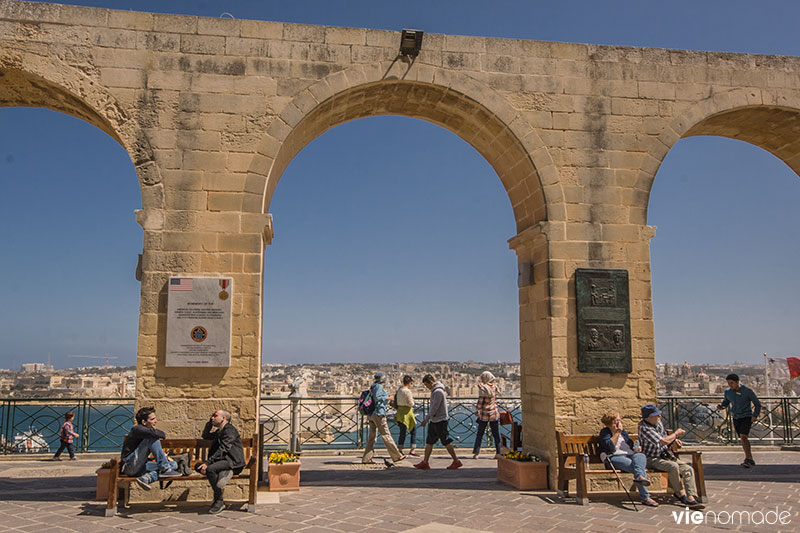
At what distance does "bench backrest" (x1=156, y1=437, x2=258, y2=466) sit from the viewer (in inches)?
229

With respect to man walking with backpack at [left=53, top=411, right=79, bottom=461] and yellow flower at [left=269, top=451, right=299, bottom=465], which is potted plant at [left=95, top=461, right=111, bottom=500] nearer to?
yellow flower at [left=269, top=451, right=299, bottom=465]

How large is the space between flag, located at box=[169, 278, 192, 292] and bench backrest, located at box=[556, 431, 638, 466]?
4.20 meters

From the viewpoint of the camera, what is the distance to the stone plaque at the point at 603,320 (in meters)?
6.78

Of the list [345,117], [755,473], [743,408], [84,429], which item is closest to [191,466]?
[345,117]

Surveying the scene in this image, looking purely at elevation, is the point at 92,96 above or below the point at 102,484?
above

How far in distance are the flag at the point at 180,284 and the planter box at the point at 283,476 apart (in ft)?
6.85

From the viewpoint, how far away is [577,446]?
6379 millimetres

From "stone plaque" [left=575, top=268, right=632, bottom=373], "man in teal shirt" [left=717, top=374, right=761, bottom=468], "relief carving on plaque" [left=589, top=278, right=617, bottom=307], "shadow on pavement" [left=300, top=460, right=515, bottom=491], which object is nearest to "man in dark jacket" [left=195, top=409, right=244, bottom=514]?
"shadow on pavement" [left=300, top=460, right=515, bottom=491]

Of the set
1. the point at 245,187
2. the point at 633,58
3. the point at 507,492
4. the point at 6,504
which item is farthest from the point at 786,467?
the point at 6,504

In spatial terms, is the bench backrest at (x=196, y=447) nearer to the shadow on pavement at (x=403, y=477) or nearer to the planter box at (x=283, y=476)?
the planter box at (x=283, y=476)

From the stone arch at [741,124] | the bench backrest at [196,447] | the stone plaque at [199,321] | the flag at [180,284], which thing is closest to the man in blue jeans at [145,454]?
the bench backrest at [196,447]

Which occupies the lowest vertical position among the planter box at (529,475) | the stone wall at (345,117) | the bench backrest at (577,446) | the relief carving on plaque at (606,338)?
the planter box at (529,475)

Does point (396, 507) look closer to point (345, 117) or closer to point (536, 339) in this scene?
point (536, 339)

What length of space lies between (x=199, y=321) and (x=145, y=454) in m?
1.42
